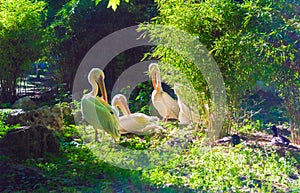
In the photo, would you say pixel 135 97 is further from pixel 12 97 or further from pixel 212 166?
pixel 212 166

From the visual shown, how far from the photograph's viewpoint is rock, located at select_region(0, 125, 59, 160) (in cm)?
488

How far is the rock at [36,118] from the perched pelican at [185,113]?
1.66 metres

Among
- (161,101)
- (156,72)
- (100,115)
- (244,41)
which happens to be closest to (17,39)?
(156,72)

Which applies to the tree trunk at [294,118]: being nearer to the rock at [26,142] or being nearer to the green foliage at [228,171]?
the green foliage at [228,171]

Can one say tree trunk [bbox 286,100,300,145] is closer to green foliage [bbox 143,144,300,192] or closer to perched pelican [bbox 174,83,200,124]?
green foliage [bbox 143,144,300,192]

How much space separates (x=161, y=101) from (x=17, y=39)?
11.5 feet

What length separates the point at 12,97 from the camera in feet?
Result: 29.5

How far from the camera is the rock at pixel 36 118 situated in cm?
534

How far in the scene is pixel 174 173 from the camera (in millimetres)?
4477

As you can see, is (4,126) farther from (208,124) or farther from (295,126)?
(295,126)

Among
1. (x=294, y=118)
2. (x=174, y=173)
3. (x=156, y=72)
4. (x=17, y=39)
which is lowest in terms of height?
(x=174, y=173)

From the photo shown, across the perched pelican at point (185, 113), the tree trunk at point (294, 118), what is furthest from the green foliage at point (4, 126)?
the tree trunk at point (294, 118)

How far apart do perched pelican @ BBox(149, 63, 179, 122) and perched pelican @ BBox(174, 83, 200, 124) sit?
27 cm

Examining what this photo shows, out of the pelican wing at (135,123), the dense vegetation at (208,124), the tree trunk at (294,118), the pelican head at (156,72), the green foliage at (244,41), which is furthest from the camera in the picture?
the pelican head at (156,72)
